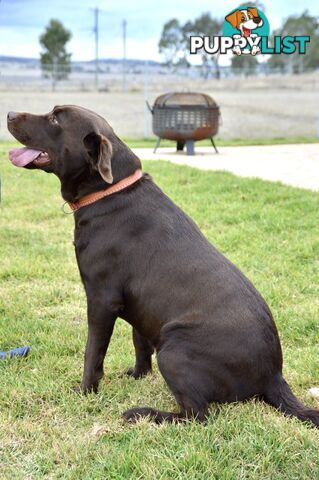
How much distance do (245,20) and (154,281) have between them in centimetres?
1315

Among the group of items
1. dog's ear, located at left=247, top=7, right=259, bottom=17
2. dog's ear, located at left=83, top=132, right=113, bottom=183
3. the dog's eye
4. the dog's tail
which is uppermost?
dog's ear, located at left=247, top=7, right=259, bottom=17

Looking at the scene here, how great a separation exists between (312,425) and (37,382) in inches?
49.9

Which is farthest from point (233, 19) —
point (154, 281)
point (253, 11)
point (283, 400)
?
point (283, 400)

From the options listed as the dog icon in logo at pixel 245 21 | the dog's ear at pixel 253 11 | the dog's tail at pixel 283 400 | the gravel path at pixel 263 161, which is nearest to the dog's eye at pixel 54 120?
the dog's tail at pixel 283 400

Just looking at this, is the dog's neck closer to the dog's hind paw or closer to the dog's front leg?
the dog's front leg

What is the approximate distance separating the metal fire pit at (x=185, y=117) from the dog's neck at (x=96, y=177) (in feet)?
28.4

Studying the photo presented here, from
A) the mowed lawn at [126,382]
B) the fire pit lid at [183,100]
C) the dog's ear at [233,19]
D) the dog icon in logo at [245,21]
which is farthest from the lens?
the dog icon in logo at [245,21]

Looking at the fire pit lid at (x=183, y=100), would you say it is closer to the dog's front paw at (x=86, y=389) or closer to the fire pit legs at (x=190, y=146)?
the fire pit legs at (x=190, y=146)

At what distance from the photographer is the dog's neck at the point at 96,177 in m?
2.78

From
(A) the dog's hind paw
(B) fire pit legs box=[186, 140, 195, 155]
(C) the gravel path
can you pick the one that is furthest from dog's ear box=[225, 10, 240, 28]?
(A) the dog's hind paw

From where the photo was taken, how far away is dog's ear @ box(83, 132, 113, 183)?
257 centimetres

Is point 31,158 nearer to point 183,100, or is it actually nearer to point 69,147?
point 69,147

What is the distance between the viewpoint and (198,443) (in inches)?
94.0

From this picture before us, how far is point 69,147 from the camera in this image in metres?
2.74
